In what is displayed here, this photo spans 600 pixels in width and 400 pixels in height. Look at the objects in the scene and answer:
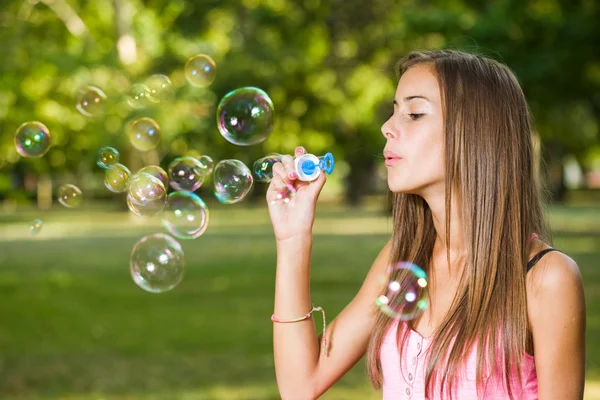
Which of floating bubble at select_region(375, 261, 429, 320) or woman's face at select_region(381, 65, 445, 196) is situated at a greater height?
woman's face at select_region(381, 65, 445, 196)

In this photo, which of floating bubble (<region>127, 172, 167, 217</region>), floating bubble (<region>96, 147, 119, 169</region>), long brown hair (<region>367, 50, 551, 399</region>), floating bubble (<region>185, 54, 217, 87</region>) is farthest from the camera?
floating bubble (<region>185, 54, 217, 87</region>)

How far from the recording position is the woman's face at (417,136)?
222 cm

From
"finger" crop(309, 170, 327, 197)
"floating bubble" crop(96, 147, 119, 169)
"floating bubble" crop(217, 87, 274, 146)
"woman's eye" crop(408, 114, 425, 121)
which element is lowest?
"finger" crop(309, 170, 327, 197)

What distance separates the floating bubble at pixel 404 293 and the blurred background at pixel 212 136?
463 mm

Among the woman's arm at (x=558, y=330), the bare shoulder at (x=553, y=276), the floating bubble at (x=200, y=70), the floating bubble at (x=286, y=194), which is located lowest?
the woman's arm at (x=558, y=330)

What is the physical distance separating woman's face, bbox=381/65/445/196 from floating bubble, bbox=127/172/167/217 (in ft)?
5.57

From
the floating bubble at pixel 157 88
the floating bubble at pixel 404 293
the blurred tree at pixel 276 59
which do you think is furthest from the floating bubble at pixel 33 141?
the blurred tree at pixel 276 59

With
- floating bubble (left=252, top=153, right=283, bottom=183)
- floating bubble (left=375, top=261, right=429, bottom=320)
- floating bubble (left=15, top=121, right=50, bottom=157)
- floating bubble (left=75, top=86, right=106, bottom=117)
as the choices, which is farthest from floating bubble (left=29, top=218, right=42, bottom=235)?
floating bubble (left=375, top=261, right=429, bottom=320)

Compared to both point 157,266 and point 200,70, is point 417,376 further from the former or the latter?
point 200,70

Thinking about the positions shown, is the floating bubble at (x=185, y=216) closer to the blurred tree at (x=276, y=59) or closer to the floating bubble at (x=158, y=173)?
the floating bubble at (x=158, y=173)

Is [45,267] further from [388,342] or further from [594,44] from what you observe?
[388,342]

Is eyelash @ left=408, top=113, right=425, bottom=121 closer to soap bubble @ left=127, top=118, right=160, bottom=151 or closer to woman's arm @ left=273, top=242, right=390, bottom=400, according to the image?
woman's arm @ left=273, top=242, right=390, bottom=400

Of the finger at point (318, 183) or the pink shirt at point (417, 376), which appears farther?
the finger at point (318, 183)

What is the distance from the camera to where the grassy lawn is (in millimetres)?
6066
